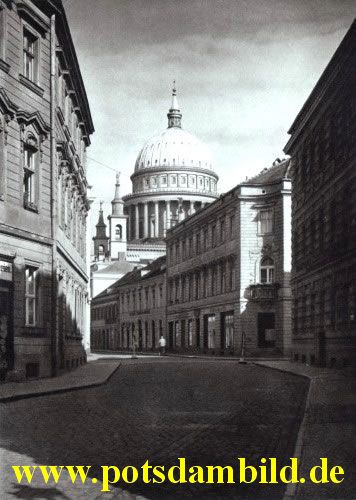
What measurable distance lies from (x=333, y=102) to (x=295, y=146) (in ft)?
39.9

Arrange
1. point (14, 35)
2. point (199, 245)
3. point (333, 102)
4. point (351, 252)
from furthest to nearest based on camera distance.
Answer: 1. point (199, 245)
2. point (333, 102)
3. point (351, 252)
4. point (14, 35)

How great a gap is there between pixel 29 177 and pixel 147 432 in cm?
1565

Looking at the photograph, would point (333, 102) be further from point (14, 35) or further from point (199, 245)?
point (199, 245)

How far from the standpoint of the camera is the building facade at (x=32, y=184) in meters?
25.1

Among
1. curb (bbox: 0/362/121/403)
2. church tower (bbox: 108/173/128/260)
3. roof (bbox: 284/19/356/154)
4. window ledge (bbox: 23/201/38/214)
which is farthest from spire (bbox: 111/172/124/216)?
curb (bbox: 0/362/121/403)

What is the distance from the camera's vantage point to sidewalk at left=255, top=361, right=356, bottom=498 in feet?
27.2

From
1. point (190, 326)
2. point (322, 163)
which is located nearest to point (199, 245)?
point (190, 326)

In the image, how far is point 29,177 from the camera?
27203 millimetres

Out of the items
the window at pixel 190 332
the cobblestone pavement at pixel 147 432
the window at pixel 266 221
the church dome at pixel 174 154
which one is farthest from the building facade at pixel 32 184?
the church dome at pixel 174 154

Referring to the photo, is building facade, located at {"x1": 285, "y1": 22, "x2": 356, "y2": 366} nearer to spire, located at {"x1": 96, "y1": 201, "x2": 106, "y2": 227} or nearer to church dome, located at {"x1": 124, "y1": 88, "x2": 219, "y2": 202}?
church dome, located at {"x1": 124, "y1": 88, "x2": 219, "y2": 202}

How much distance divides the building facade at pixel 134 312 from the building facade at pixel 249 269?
1143cm

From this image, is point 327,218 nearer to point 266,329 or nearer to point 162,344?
point 266,329

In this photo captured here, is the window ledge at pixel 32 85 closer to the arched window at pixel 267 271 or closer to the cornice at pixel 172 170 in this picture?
the arched window at pixel 267 271

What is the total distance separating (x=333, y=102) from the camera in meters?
34.3
